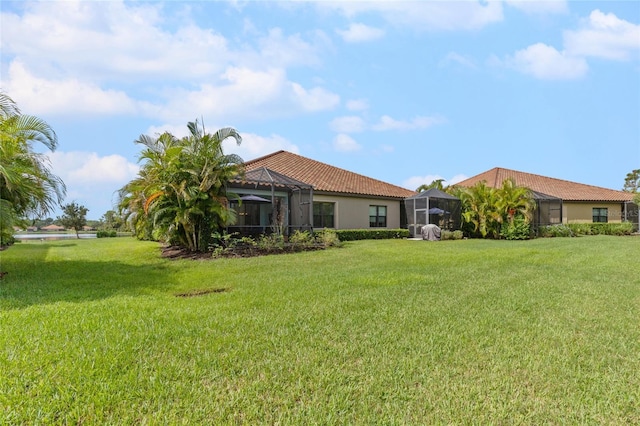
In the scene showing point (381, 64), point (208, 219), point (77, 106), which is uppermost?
point (381, 64)

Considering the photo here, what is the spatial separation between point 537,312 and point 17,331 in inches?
287

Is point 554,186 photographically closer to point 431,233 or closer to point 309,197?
point 431,233

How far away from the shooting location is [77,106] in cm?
1044

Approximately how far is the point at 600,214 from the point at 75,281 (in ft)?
129

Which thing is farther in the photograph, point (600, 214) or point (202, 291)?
point (600, 214)

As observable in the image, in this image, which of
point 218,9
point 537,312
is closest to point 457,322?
point 537,312

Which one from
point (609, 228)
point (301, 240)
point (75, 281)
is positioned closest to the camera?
point (75, 281)

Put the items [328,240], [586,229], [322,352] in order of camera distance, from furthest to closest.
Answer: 1. [586,229]
2. [328,240]
3. [322,352]

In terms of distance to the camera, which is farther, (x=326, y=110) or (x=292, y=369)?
(x=326, y=110)

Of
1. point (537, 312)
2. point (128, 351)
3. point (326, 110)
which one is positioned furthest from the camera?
point (326, 110)

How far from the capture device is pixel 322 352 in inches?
152

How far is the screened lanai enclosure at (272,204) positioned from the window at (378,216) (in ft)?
21.1

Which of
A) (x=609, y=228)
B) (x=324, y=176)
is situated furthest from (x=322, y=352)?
(x=609, y=228)

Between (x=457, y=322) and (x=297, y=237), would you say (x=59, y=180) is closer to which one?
(x=297, y=237)
